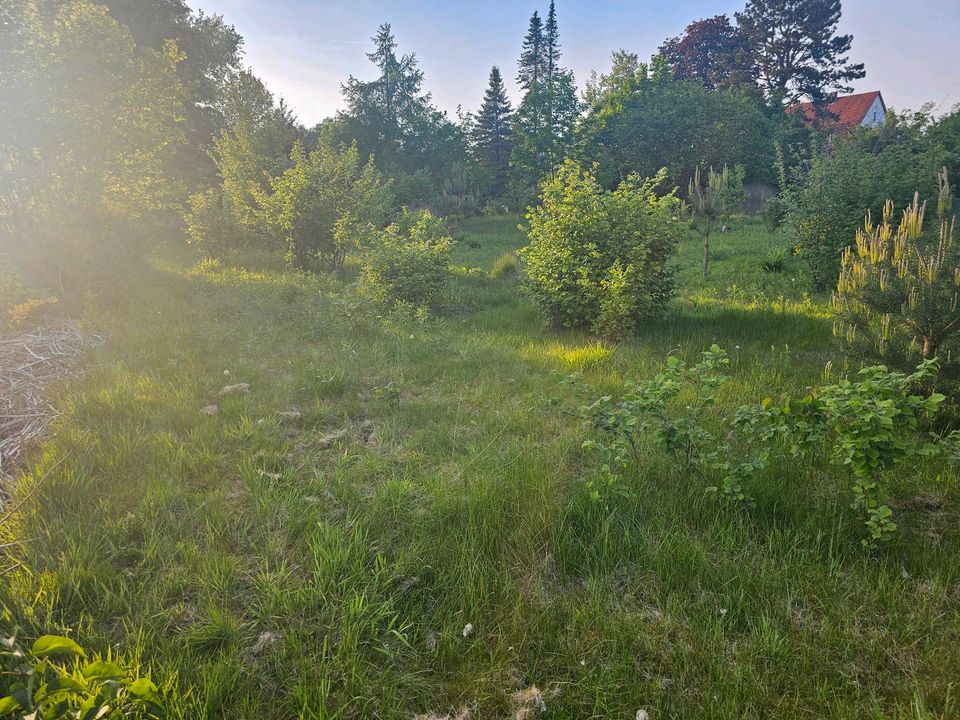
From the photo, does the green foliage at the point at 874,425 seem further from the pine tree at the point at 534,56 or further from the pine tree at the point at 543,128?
the pine tree at the point at 534,56

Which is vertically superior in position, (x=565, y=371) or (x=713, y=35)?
(x=713, y=35)

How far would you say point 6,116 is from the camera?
8.33 metres

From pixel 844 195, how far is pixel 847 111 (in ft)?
145

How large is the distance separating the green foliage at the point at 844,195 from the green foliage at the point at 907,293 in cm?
Result: 549

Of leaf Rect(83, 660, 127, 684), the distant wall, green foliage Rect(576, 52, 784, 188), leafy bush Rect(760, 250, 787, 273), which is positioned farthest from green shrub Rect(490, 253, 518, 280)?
the distant wall

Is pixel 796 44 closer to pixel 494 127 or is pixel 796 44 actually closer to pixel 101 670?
pixel 494 127

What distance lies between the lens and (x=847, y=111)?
42250 mm

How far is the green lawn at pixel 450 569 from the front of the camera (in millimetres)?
1997

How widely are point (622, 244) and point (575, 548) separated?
547cm

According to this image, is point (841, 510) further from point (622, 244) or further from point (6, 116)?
point (6, 116)

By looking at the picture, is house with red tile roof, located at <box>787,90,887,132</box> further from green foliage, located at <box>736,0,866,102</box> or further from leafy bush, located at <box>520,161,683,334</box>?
leafy bush, located at <box>520,161,683,334</box>

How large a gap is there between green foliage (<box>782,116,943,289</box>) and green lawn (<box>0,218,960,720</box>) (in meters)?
5.93

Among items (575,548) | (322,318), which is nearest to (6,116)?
(322,318)

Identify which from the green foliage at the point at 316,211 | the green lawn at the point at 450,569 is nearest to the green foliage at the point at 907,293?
the green lawn at the point at 450,569
